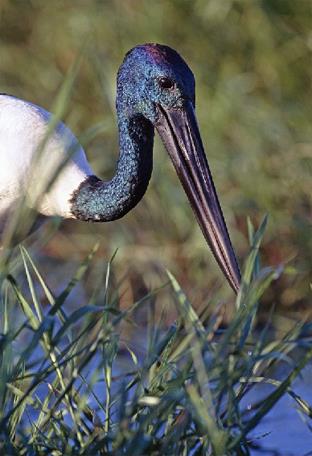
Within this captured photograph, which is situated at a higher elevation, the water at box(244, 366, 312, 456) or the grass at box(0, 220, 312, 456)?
the grass at box(0, 220, 312, 456)

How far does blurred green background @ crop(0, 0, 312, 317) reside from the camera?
648 centimetres

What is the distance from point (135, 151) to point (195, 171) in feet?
0.81

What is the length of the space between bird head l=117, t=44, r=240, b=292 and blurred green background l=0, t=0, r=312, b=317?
105 centimetres

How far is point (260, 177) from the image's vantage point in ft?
21.3

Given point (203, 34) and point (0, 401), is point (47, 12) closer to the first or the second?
point (203, 34)

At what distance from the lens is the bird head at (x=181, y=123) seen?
466cm

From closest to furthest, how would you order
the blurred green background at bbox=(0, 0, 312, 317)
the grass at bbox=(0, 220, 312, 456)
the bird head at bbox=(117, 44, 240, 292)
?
the grass at bbox=(0, 220, 312, 456), the bird head at bbox=(117, 44, 240, 292), the blurred green background at bbox=(0, 0, 312, 317)

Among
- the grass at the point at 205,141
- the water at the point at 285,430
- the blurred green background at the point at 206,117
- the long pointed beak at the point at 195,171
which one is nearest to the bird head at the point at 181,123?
the long pointed beak at the point at 195,171

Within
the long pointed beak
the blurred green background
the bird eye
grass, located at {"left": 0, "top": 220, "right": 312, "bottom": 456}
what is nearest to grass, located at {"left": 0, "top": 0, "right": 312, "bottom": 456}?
the blurred green background

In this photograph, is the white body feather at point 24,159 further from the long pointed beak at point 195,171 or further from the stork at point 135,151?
the long pointed beak at point 195,171

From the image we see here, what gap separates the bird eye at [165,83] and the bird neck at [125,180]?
0.19 m

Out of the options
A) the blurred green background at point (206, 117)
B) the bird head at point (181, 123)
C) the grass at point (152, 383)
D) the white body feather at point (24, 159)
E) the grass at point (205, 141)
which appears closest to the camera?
the grass at point (152, 383)

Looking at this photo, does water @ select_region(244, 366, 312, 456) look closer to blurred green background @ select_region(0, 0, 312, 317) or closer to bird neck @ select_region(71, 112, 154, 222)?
blurred green background @ select_region(0, 0, 312, 317)

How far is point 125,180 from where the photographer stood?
190 inches
